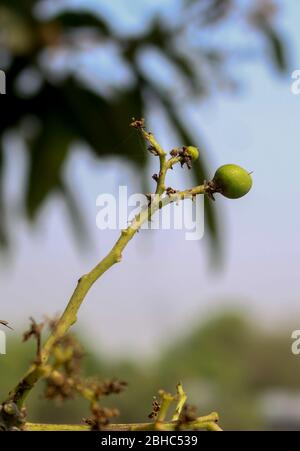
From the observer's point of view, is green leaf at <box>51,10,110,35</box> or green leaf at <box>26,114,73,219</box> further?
green leaf at <box>26,114,73,219</box>

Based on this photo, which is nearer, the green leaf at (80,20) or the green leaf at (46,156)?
the green leaf at (80,20)

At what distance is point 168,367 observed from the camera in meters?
33.5

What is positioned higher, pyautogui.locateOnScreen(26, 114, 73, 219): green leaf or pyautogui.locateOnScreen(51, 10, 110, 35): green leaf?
pyautogui.locateOnScreen(51, 10, 110, 35): green leaf

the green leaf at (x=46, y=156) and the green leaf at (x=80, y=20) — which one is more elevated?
the green leaf at (x=80, y=20)

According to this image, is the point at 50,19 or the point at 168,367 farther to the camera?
the point at 168,367

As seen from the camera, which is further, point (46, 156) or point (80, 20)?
point (46, 156)

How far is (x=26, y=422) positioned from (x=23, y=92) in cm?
729

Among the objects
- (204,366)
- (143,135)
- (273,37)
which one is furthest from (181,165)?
(204,366)

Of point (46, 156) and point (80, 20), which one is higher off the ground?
point (80, 20)

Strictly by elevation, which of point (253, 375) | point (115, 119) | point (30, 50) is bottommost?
point (253, 375)

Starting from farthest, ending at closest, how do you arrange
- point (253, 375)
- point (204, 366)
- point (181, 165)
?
point (253, 375) < point (204, 366) < point (181, 165)

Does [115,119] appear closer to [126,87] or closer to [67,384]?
[126,87]

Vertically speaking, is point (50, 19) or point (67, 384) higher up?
point (50, 19)

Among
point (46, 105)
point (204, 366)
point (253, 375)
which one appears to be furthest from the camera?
point (253, 375)
